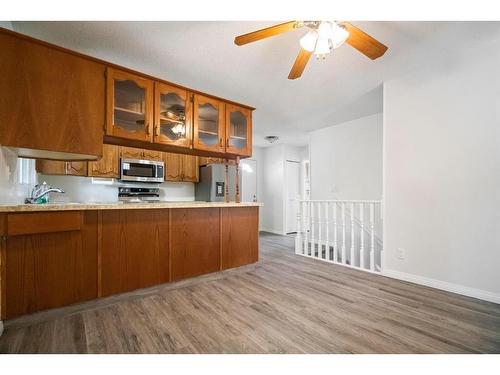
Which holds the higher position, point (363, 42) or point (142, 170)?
point (363, 42)

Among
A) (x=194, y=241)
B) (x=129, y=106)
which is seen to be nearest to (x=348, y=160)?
(x=194, y=241)

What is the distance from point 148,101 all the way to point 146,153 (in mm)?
1732

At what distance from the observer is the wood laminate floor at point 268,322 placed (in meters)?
1.39

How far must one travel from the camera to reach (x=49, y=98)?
1767mm

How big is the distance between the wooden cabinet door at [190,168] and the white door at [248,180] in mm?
1791

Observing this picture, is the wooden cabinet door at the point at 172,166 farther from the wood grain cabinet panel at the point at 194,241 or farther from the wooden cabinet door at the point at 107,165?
the wood grain cabinet panel at the point at 194,241

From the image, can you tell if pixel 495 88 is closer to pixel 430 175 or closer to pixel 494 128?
pixel 494 128

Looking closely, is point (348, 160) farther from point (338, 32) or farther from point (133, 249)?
point (133, 249)

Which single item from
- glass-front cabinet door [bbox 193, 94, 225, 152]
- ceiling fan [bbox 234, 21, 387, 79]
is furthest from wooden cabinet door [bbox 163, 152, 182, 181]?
ceiling fan [bbox 234, 21, 387, 79]

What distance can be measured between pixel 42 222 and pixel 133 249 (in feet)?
2.31

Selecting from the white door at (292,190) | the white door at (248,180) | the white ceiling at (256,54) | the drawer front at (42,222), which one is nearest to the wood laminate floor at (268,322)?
the drawer front at (42,222)

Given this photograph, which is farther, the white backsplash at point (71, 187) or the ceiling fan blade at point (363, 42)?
the white backsplash at point (71, 187)
